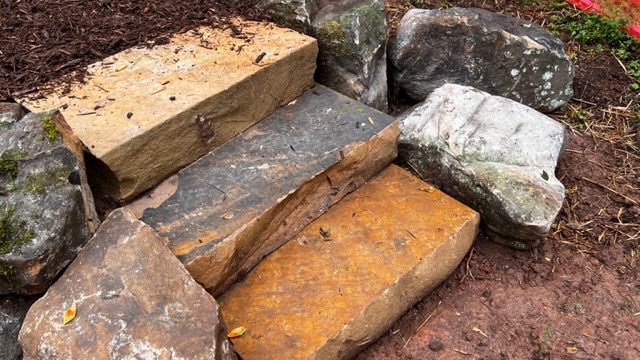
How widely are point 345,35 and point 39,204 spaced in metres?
1.94

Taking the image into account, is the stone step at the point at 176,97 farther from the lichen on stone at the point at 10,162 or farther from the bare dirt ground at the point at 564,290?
the bare dirt ground at the point at 564,290

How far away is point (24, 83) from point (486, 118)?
2.45 m

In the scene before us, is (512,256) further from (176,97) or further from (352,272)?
(176,97)

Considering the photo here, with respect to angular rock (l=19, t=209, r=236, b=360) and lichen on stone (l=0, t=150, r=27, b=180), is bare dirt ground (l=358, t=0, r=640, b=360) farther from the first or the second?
lichen on stone (l=0, t=150, r=27, b=180)

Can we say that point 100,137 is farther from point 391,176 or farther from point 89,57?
point 391,176

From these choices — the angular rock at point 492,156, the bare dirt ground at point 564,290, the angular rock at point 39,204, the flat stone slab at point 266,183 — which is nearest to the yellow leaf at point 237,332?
the flat stone slab at point 266,183

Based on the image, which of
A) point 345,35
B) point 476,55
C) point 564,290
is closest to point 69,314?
point 345,35

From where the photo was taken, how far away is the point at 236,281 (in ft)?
9.68

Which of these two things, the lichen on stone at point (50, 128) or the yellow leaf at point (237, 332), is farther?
the yellow leaf at point (237, 332)

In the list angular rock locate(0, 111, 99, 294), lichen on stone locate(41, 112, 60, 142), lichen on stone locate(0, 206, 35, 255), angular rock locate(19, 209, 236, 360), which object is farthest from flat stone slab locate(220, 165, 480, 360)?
lichen on stone locate(41, 112, 60, 142)

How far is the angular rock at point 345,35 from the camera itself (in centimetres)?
358

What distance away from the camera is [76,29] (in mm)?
3432

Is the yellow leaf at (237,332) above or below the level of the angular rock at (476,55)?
below

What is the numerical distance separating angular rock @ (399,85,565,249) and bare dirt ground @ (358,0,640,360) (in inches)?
8.5
